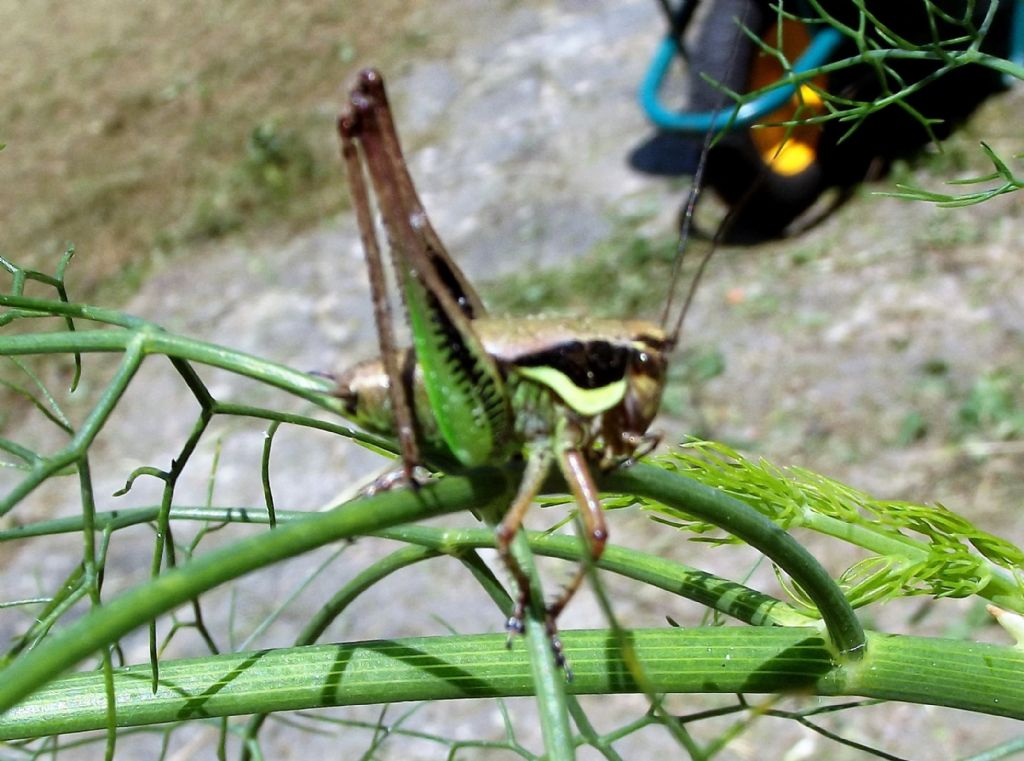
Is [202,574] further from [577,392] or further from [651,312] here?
[651,312]

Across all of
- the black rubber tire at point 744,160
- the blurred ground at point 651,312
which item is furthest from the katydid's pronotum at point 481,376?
the black rubber tire at point 744,160

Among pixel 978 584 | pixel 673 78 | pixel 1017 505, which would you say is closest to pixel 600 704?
pixel 1017 505

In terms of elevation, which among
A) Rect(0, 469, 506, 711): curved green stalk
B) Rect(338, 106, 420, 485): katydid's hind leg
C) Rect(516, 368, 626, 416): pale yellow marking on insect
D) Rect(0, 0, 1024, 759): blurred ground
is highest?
Rect(338, 106, 420, 485): katydid's hind leg

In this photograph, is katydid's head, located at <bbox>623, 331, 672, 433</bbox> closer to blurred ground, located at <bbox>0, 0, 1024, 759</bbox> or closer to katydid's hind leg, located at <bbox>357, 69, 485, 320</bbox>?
katydid's hind leg, located at <bbox>357, 69, 485, 320</bbox>

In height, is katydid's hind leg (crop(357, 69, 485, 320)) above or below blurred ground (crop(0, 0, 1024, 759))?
above

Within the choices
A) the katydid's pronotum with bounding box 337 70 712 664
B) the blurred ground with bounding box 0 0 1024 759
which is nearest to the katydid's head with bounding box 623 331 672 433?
the katydid's pronotum with bounding box 337 70 712 664

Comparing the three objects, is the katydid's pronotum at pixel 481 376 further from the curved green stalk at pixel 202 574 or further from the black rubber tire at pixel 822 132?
the black rubber tire at pixel 822 132
